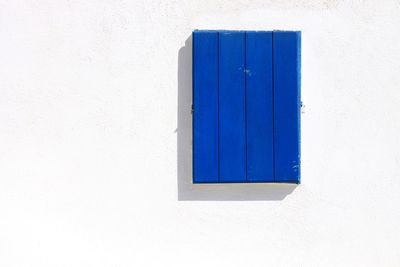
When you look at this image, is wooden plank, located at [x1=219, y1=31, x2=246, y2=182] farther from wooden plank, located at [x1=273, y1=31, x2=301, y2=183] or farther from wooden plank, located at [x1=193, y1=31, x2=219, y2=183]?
→ wooden plank, located at [x1=273, y1=31, x2=301, y2=183]

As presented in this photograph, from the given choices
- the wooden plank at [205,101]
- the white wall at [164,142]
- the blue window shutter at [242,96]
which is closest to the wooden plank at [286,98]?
the blue window shutter at [242,96]

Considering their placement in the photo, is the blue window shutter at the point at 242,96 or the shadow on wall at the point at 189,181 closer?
the blue window shutter at the point at 242,96

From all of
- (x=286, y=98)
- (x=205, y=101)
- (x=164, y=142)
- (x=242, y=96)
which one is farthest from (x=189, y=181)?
(x=286, y=98)

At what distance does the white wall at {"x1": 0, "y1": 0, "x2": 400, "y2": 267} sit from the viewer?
296 centimetres

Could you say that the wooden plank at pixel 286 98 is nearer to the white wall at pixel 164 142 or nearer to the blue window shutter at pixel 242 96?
the blue window shutter at pixel 242 96

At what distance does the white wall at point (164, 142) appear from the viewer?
296 cm

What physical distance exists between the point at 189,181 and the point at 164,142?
274 millimetres

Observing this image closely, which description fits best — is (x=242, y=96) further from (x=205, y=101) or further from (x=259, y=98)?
(x=205, y=101)

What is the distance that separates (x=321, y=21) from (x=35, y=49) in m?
1.69

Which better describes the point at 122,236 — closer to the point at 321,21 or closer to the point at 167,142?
the point at 167,142

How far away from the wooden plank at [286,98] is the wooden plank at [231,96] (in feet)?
0.62

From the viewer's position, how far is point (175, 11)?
2969 millimetres

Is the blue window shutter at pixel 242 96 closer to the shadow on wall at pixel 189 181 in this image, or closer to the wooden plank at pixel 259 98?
the wooden plank at pixel 259 98

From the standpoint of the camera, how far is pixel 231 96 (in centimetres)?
288
